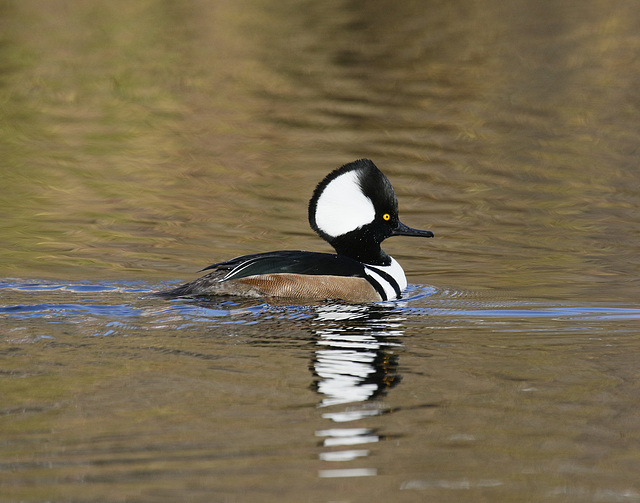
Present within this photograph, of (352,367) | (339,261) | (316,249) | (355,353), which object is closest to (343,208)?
(339,261)

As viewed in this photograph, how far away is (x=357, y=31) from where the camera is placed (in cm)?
2747

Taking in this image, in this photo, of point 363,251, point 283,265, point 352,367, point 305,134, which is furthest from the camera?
point 305,134

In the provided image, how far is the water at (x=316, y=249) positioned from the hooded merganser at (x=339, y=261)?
297 mm

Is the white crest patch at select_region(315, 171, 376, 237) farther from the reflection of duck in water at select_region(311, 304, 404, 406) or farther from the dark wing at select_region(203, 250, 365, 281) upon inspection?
the reflection of duck in water at select_region(311, 304, 404, 406)

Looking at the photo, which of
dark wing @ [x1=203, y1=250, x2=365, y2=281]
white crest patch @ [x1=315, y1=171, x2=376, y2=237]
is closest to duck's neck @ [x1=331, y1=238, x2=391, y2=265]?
white crest patch @ [x1=315, y1=171, x2=376, y2=237]

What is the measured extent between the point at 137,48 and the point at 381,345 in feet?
61.8

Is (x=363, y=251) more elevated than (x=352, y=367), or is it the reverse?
(x=363, y=251)

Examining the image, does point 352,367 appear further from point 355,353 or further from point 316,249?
point 316,249

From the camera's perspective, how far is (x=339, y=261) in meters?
8.83

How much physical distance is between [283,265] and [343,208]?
35.3 inches

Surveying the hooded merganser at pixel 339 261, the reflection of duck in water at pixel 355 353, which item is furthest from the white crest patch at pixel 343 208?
the reflection of duck in water at pixel 355 353

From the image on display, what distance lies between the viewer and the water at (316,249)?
4.83 metres

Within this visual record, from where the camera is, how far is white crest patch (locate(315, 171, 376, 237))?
8.95 metres

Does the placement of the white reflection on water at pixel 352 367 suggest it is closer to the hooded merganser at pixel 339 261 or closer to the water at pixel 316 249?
the water at pixel 316 249
